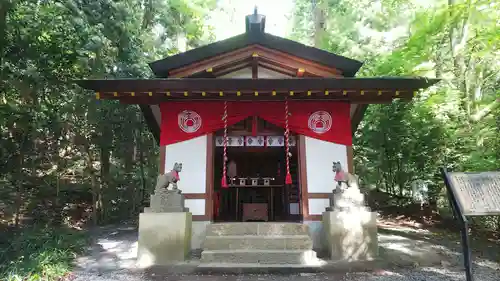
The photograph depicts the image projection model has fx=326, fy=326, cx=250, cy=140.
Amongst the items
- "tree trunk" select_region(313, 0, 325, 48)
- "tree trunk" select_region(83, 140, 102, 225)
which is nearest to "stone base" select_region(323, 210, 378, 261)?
"tree trunk" select_region(83, 140, 102, 225)

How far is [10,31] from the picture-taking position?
7.48 m

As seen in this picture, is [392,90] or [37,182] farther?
[37,182]

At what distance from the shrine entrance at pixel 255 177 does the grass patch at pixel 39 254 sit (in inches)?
129

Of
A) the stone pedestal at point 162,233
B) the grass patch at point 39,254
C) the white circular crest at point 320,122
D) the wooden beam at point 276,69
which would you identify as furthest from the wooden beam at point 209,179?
the grass patch at point 39,254

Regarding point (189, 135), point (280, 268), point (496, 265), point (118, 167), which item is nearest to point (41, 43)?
point (189, 135)

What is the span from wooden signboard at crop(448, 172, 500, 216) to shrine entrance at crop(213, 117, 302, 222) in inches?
140

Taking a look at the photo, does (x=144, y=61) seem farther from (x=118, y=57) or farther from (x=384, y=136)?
(x=384, y=136)

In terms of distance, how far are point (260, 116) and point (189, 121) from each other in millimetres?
1498

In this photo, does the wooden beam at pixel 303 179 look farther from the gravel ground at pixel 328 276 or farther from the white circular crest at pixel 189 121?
the white circular crest at pixel 189 121

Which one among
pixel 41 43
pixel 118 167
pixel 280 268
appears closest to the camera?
pixel 280 268

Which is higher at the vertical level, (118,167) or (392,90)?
(392,90)

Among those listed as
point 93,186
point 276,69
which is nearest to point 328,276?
point 276,69

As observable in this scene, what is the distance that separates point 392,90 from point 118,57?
7.61 m

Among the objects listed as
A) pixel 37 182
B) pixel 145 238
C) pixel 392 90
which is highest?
pixel 392 90
